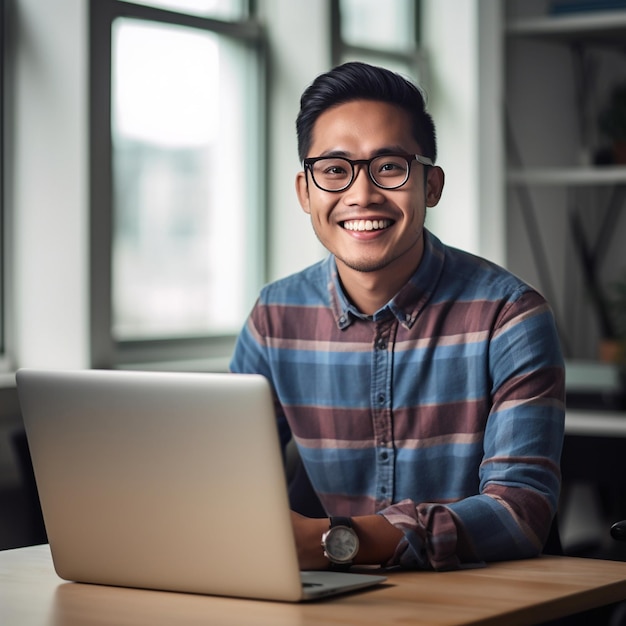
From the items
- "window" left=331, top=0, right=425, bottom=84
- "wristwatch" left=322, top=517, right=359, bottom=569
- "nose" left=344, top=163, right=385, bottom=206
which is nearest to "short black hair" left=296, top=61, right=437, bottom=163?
"nose" left=344, top=163, right=385, bottom=206

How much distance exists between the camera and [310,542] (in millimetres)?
1511

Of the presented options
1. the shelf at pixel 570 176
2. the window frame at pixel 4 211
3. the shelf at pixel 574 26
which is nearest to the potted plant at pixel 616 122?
the shelf at pixel 570 176

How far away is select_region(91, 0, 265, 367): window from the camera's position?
313cm

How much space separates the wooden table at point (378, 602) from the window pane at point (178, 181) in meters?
1.90

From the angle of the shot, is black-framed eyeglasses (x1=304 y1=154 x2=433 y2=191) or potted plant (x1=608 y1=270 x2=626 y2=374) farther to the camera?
potted plant (x1=608 y1=270 x2=626 y2=374)

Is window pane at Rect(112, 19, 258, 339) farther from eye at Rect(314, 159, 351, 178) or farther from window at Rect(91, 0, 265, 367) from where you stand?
eye at Rect(314, 159, 351, 178)

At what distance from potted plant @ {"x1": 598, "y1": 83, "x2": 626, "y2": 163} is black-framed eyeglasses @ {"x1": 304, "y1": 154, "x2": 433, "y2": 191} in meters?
2.29

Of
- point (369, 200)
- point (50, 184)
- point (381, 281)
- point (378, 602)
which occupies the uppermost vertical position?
point (50, 184)

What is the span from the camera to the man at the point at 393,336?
1877 mm

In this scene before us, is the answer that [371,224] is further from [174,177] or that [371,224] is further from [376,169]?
[174,177]

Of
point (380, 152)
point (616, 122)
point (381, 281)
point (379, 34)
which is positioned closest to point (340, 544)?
point (381, 281)

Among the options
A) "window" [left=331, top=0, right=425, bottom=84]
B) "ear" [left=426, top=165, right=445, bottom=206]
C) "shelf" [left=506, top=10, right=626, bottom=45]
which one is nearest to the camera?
"ear" [left=426, top=165, right=445, bottom=206]

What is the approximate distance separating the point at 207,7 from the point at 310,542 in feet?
8.35

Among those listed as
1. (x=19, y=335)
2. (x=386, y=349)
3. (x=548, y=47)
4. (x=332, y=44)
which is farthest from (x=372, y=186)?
(x=548, y=47)
